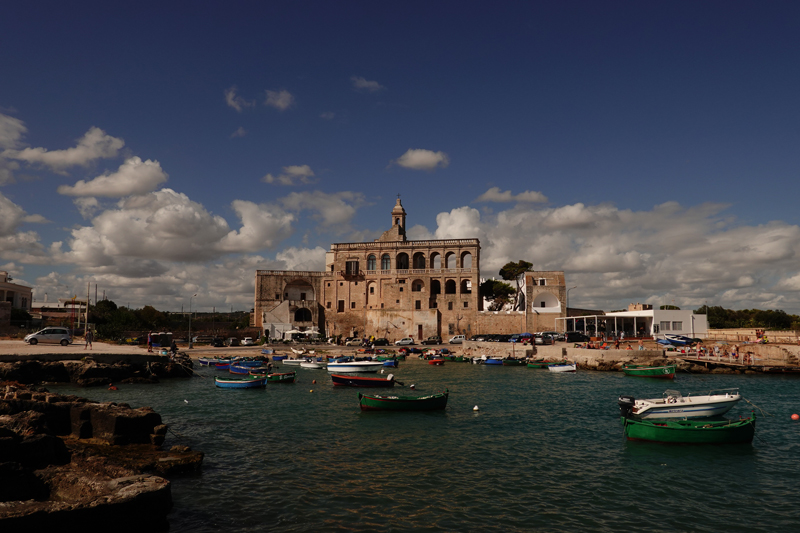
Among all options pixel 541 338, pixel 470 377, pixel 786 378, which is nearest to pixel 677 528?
pixel 470 377

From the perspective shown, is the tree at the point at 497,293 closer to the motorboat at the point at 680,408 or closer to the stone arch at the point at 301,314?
the stone arch at the point at 301,314

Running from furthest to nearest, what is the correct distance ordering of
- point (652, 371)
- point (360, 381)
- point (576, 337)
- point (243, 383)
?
point (576, 337)
point (652, 371)
point (360, 381)
point (243, 383)

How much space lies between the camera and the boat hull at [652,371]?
1582 inches

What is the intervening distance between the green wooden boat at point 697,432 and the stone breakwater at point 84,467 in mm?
16822

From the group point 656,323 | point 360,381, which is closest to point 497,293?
point 656,323

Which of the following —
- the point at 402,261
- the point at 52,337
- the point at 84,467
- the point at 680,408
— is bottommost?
the point at 680,408

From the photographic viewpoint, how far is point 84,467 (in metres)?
12.0

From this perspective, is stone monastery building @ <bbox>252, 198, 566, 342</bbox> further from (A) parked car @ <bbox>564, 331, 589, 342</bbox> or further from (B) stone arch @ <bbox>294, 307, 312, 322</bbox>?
(A) parked car @ <bbox>564, 331, 589, 342</bbox>

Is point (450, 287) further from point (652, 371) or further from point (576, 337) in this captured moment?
point (652, 371)

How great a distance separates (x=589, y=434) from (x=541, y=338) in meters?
→ 39.6

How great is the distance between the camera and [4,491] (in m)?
10.3

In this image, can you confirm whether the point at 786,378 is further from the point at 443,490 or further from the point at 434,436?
the point at 443,490

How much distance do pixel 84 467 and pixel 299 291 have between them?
7011 centimetres

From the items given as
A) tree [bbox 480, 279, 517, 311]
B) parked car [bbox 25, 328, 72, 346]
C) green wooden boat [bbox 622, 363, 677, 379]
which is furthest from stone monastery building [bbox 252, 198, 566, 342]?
parked car [bbox 25, 328, 72, 346]
